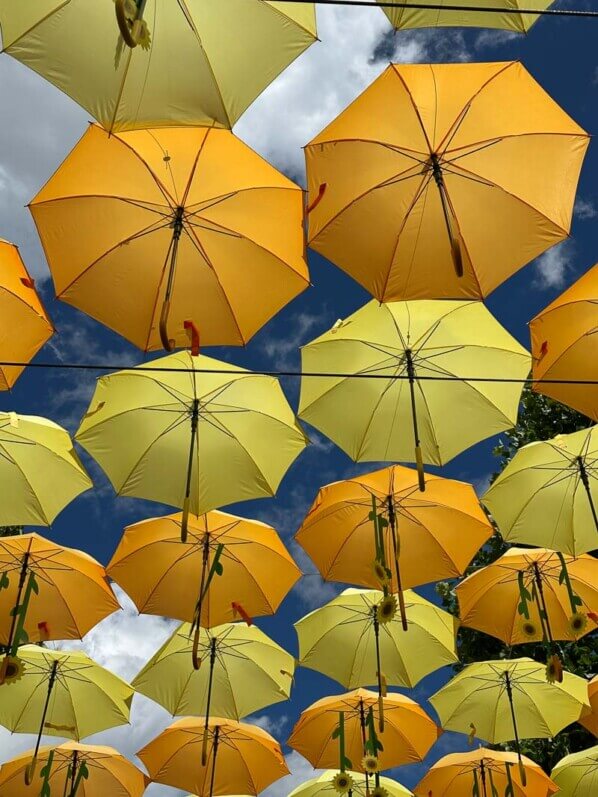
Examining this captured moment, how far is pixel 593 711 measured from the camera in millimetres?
10234

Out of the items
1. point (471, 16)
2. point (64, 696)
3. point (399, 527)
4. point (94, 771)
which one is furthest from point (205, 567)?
point (471, 16)

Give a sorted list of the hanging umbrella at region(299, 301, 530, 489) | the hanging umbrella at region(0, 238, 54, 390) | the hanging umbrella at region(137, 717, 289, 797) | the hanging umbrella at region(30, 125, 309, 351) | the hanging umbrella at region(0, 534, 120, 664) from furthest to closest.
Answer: the hanging umbrella at region(137, 717, 289, 797) → the hanging umbrella at region(0, 534, 120, 664) → the hanging umbrella at region(299, 301, 530, 489) → the hanging umbrella at region(0, 238, 54, 390) → the hanging umbrella at region(30, 125, 309, 351)

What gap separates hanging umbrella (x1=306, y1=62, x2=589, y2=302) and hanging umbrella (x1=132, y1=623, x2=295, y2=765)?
19.1ft

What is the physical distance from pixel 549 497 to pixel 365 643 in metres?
3.30

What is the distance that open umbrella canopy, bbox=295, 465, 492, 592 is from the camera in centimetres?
855

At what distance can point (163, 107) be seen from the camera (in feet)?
13.9

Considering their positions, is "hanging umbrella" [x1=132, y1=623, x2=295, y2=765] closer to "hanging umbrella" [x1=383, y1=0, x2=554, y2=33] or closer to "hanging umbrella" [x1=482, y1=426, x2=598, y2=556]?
"hanging umbrella" [x1=482, y1=426, x2=598, y2=556]

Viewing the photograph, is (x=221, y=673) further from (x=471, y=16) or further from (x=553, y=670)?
(x=471, y=16)

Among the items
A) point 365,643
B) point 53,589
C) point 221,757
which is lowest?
point 221,757

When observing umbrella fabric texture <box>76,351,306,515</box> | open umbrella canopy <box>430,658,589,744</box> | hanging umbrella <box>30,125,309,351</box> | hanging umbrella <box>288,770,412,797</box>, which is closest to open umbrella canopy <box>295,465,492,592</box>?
umbrella fabric texture <box>76,351,306,515</box>

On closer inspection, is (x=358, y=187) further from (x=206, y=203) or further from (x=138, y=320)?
(x=138, y=320)

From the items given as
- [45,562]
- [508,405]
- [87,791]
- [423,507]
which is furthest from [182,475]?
[87,791]

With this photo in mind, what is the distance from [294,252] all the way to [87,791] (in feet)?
28.1

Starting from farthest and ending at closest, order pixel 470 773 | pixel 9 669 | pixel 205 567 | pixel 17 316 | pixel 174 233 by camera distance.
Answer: pixel 470 773 < pixel 205 567 < pixel 17 316 < pixel 9 669 < pixel 174 233
